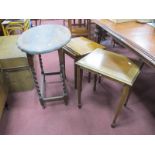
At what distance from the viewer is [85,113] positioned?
1.65 meters

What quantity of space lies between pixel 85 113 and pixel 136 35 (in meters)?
0.87

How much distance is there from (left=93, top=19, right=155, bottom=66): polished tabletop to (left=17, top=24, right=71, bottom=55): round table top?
41 centimetres

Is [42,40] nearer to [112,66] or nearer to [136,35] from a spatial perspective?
[112,66]

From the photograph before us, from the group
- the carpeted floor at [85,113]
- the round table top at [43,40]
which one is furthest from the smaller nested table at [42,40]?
the carpeted floor at [85,113]

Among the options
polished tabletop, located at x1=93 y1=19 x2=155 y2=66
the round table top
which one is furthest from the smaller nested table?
polished tabletop, located at x1=93 y1=19 x2=155 y2=66

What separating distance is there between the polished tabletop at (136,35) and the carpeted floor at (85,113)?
0.74 meters

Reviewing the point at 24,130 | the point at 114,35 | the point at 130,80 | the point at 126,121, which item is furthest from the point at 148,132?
the point at 24,130

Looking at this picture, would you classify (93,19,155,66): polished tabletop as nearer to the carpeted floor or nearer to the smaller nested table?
the smaller nested table

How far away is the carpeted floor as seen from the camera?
1.50 m

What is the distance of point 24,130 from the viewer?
4.92 ft

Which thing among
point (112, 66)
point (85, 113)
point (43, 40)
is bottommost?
point (85, 113)

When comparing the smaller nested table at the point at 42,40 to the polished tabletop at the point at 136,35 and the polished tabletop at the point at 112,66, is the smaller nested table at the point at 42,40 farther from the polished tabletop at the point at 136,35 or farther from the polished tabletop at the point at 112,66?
the polished tabletop at the point at 136,35

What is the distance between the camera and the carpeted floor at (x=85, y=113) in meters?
1.50

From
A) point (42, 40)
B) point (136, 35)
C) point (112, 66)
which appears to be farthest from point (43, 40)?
point (136, 35)
